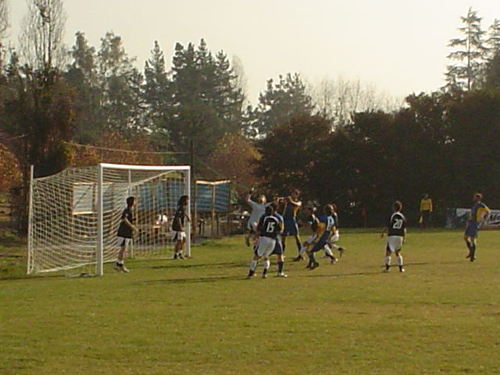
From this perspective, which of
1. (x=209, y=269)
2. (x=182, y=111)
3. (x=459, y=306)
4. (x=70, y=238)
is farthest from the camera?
(x=182, y=111)

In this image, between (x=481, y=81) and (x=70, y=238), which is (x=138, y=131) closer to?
(x=481, y=81)

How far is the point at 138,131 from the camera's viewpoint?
84.0 m

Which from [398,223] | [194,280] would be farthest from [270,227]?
[398,223]

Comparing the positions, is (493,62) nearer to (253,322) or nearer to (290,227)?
(290,227)

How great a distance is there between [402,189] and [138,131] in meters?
37.8

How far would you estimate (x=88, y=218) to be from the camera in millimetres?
30109

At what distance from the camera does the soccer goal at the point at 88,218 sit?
950 inches

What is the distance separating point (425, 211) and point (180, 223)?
23395mm

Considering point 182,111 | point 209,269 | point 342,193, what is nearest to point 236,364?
point 209,269

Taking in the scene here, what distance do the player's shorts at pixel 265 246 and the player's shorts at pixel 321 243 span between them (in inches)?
113

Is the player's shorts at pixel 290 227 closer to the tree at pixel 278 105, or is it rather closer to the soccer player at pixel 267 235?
the soccer player at pixel 267 235

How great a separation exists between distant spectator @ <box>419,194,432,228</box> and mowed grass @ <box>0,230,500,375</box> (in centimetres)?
2278

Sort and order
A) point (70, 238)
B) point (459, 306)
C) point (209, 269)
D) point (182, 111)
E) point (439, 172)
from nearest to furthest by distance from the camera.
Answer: point (459, 306)
point (209, 269)
point (70, 238)
point (439, 172)
point (182, 111)

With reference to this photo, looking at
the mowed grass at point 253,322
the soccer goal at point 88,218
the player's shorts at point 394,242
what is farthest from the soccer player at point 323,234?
Answer: the soccer goal at point 88,218
